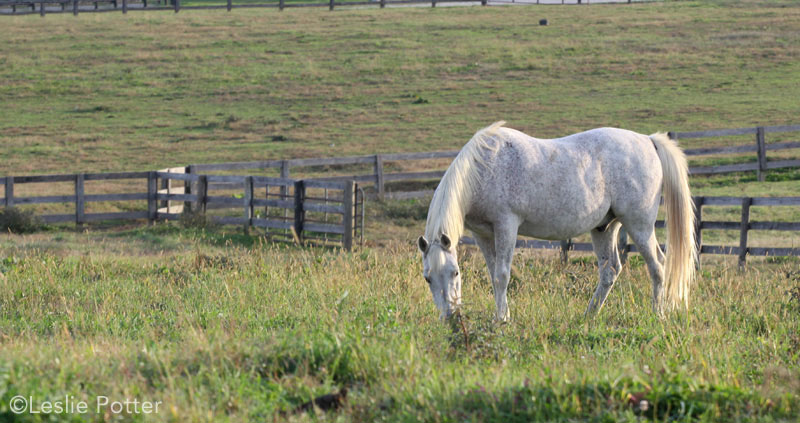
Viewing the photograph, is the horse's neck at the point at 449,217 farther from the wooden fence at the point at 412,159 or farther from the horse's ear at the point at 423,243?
the wooden fence at the point at 412,159

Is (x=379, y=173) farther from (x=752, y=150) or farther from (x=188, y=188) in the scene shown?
(x=752, y=150)

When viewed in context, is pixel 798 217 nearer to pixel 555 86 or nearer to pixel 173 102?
pixel 555 86

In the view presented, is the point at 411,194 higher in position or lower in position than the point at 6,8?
lower

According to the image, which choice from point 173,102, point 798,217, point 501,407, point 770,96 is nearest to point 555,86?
point 770,96

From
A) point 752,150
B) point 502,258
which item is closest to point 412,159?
point 752,150

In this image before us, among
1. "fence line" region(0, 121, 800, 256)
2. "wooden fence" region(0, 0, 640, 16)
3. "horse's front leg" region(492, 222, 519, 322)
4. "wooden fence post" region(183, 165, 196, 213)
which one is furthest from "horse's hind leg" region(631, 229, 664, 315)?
"wooden fence" region(0, 0, 640, 16)

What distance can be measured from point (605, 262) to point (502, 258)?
136 cm

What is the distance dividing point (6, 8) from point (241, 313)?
54.4 meters

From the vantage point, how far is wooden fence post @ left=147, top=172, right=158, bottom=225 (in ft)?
57.0

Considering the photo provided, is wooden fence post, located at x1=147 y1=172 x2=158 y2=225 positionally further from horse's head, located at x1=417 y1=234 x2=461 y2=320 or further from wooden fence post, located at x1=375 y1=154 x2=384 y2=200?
horse's head, located at x1=417 y1=234 x2=461 y2=320

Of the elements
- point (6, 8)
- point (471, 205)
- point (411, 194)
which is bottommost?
point (411, 194)

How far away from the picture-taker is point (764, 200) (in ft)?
39.0

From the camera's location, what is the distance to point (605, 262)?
7.65m

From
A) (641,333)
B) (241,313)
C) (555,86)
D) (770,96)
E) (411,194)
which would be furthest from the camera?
(555,86)
